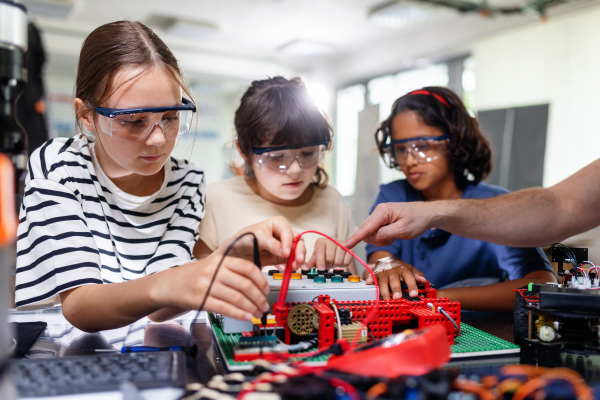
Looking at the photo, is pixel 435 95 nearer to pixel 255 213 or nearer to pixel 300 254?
pixel 255 213

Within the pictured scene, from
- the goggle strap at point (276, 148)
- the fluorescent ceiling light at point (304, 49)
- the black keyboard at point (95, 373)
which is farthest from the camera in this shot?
the fluorescent ceiling light at point (304, 49)

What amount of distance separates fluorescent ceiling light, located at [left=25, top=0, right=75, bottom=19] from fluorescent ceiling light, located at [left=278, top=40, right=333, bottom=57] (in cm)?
286

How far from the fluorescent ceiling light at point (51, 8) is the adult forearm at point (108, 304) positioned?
482cm

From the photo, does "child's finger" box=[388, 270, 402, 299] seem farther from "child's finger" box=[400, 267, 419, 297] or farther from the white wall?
the white wall

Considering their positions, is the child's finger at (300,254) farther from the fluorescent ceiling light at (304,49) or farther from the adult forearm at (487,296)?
the fluorescent ceiling light at (304,49)

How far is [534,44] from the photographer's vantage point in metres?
4.31

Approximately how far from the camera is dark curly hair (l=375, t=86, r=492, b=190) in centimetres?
173

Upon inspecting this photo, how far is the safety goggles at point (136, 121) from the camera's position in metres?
1.06

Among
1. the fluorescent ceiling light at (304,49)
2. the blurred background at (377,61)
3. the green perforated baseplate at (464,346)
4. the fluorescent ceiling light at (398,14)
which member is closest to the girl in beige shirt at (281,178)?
the blurred background at (377,61)

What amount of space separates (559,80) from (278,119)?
361 cm

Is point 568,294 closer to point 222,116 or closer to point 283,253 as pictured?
point 283,253

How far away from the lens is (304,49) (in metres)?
6.48

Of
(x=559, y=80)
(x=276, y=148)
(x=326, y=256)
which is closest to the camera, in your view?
(x=326, y=256)

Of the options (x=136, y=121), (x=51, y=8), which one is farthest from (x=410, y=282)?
(x=51, y=8)
